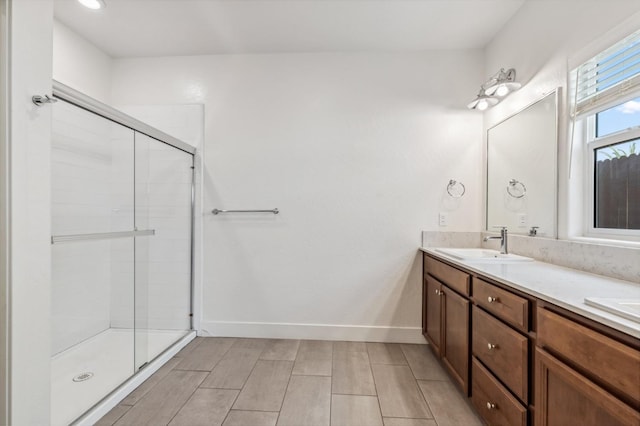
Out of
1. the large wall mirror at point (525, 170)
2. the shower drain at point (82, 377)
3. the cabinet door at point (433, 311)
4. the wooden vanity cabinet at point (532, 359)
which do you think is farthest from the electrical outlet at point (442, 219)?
the shower drain at point (82, 377)

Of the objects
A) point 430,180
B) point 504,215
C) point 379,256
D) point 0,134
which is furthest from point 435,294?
point 0,134

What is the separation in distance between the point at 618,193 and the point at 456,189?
3.84 feet

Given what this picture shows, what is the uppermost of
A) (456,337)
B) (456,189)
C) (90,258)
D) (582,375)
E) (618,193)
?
(456,189)

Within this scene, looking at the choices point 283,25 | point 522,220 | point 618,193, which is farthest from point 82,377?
point 618,193

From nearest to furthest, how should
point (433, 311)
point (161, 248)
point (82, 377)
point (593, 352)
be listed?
point (593, 352)
point (82, 377)
point (433, 311)
point (161, 248)

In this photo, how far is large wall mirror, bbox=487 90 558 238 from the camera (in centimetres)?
181

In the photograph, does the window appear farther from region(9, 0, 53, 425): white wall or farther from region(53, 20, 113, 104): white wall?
region(53, 20, 113, 104): white wall

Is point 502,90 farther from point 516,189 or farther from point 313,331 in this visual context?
point 313,331

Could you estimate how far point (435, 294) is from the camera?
2234 mm

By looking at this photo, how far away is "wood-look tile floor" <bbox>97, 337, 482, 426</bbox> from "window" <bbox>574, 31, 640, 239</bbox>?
1.27 metres

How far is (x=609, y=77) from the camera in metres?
1.46

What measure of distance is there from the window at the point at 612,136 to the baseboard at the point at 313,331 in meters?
1.55

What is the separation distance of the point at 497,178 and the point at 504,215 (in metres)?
0.31

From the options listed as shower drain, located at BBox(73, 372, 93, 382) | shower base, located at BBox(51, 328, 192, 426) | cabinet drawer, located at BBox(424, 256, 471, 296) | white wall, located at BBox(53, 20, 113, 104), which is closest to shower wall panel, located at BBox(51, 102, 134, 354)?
shower base, located at BBox(51, 328, 192, 426)
